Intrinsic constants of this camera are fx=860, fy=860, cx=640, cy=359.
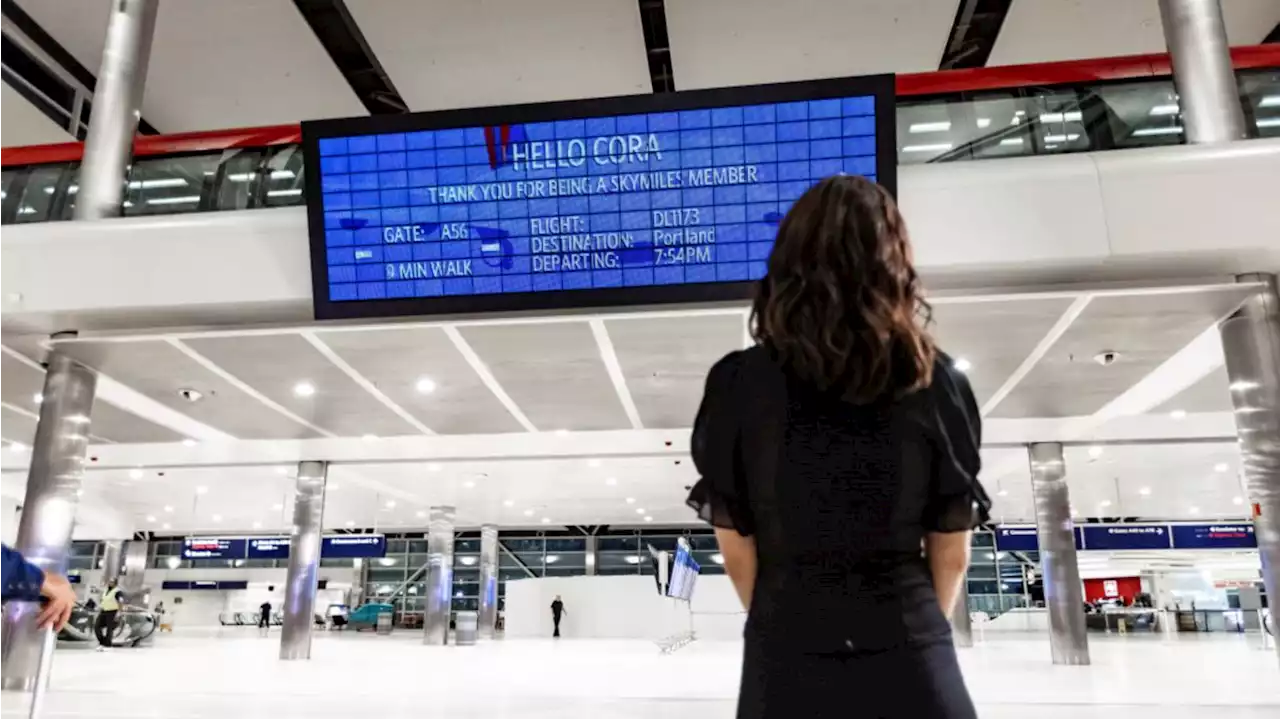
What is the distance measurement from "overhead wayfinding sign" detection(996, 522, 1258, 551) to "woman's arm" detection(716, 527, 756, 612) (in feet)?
64.5

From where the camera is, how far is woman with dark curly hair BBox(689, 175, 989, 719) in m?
1.04

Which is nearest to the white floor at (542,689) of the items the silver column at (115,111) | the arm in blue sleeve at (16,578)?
the arm in blue sleeve at (16,578)

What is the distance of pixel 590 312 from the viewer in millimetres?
7371

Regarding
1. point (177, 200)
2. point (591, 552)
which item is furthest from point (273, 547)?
point (177, 200)

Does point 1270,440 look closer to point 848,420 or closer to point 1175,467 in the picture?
point 848,420

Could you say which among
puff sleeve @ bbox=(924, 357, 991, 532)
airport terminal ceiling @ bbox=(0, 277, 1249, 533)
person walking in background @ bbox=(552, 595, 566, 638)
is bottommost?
person walking in background @ bbox=(552, 595, 566, 638)

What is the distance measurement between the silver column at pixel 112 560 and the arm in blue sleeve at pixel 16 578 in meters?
35.9

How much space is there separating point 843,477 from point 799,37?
12.2 meters

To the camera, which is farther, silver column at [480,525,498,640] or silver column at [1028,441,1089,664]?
silver column at [480,525,498,640]

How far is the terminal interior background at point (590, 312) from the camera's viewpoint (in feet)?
21.2

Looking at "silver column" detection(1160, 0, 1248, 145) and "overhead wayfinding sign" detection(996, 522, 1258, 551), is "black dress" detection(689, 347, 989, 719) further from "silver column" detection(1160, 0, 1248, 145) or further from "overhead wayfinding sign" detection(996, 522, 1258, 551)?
"overhead wayfinding sign" detection(996, 522, 1258, 551)

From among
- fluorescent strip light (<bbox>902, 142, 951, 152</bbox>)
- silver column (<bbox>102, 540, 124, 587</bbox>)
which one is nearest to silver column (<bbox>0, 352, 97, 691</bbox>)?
fluorescent strip light (<bbox>902, 142, 951, 152</bbox>)

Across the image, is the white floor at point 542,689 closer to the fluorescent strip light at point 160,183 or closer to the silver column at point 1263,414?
the silver column at point 1263,414

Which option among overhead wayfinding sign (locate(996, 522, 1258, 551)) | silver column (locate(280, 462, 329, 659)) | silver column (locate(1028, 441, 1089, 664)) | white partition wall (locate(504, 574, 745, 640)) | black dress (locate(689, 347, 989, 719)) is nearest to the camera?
black dress (locate(689, 347, 989, 719))
